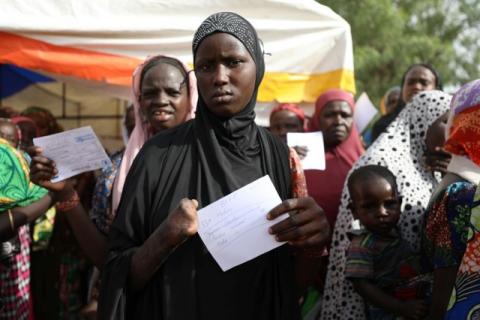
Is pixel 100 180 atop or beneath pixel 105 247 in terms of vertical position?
atop

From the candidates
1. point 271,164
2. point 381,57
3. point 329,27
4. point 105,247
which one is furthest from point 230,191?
point 381,57

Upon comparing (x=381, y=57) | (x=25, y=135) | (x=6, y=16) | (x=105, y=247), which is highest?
(x=6, y=16)

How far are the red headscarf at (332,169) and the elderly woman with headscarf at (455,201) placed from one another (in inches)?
59.0

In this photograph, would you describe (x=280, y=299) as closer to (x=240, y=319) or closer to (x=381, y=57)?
(x=240, y=319)

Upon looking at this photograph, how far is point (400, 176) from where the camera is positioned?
314cm

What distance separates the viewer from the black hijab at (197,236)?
5.89 ft

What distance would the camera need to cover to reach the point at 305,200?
178cm

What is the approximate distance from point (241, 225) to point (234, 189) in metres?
0.13

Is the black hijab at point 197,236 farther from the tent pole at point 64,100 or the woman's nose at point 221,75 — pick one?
the tent pole at point 64,100

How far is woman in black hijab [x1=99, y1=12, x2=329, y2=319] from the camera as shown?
1772mm

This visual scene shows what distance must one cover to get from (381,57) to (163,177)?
14470mm

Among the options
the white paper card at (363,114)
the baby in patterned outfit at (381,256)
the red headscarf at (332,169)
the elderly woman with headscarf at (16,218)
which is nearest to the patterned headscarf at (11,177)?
the elderly woman with headscarf at (16,218)

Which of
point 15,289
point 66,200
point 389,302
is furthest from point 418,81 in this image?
point 15,289

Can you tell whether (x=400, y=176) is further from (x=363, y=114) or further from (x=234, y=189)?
(x=363, y=114)
